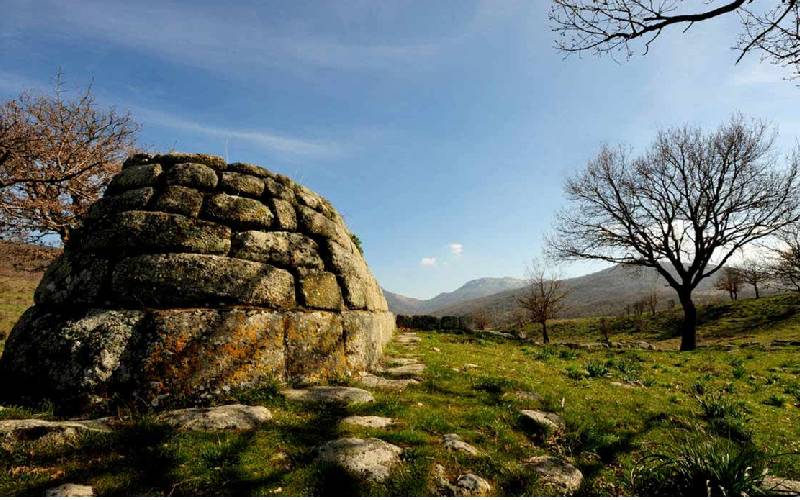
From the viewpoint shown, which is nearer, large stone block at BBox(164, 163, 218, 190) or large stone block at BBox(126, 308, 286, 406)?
large stone block at BBox(126, 308, 286, 406)

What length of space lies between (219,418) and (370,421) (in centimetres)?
239

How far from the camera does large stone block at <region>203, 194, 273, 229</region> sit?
934cm

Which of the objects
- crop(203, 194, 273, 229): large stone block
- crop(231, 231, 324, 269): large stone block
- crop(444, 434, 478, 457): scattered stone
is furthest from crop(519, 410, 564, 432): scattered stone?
crop(203, 194, 273, 229): large stone block

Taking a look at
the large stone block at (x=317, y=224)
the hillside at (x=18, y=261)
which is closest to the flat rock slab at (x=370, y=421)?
the large stone block at (x=317, y=224)

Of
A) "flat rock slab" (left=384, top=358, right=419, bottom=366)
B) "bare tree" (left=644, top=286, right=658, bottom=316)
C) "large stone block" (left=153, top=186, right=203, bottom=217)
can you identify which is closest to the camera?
"large stone block" (left=153, top=186, right=203, bottom=217)

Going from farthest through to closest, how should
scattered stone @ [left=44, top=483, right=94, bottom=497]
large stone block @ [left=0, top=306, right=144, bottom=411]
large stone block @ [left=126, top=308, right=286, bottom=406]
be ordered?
large stone block @ [left=126, top=308, right=286, bottom=406] < large stone block @ [left=0, top=306, right=144, bottom=411] < scattered stone @ [left=44, top=483, right=94, bottom=497]

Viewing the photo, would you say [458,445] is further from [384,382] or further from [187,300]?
[187,300]

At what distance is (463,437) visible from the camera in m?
6.47

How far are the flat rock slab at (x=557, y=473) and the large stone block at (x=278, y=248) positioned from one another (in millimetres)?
6591

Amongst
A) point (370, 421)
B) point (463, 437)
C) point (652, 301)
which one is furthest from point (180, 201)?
point (652, 301)

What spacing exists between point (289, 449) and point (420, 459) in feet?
6.04

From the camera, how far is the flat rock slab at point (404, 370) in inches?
420

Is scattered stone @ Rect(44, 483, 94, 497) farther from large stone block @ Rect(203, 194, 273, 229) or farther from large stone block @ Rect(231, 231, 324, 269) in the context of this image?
large stone block @ Rect(203, 194, 273, 229)

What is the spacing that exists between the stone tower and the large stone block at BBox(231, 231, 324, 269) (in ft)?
0.10
